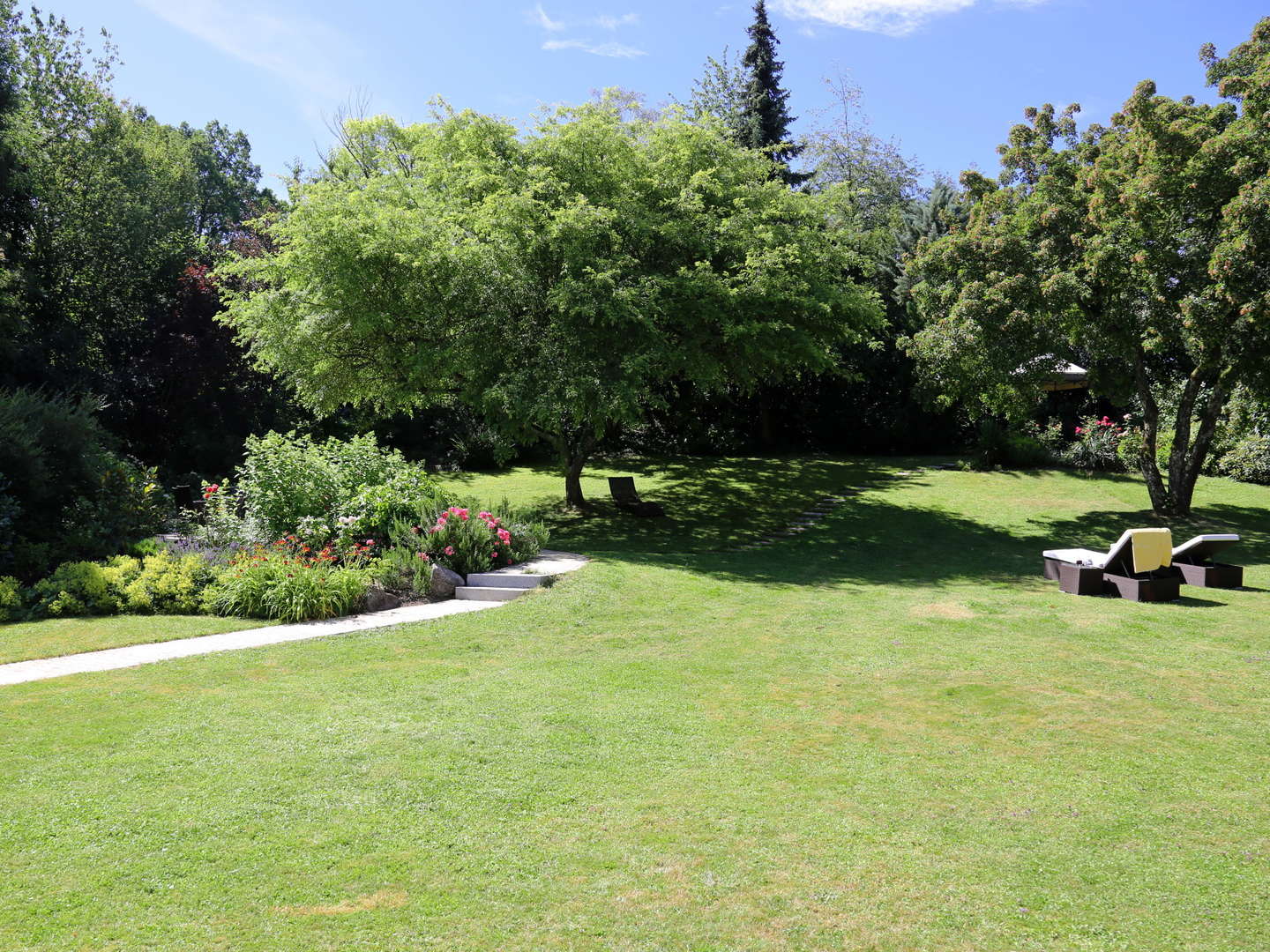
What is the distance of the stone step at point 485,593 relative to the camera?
10.1 meters

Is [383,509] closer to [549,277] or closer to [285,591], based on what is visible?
[285,591]

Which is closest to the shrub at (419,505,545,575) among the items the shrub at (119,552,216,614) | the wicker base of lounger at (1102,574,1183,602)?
the shrub at (119,552,216,614)

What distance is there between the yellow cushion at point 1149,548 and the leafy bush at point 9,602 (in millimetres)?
12608

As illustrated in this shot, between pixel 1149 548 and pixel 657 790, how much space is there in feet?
28.0

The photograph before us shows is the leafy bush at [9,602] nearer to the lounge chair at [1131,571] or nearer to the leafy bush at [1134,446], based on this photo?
the lounge chair at [1131,571]

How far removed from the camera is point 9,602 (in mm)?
8961

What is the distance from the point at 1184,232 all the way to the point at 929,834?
48.0 ft

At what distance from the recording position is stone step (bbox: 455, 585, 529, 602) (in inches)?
397

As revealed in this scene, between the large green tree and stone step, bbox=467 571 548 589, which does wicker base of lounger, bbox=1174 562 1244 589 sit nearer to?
stone step, bbox=467 571 548 589

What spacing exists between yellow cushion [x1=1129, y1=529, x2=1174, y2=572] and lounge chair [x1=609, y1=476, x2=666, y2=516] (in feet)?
30.6

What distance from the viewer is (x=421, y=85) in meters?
17.5

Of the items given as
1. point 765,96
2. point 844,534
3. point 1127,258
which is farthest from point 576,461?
point 765,96

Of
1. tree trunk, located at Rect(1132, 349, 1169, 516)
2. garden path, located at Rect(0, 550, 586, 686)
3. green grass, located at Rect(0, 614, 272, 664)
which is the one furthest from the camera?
tree trunk, located at Rect(1132, 349, 1169, 516)

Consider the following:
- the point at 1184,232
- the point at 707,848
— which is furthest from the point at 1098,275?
the point at 707,848
